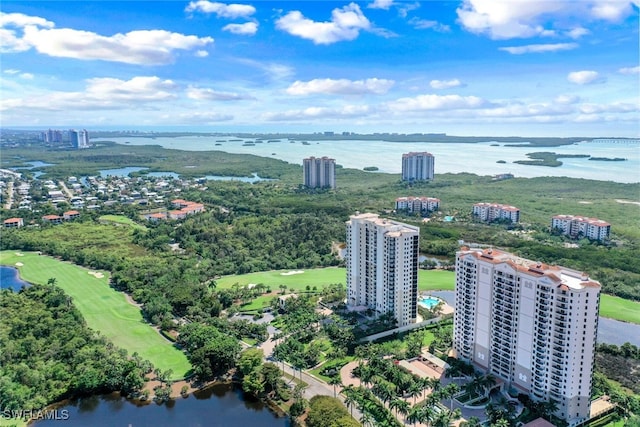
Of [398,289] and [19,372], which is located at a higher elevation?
[398,289]

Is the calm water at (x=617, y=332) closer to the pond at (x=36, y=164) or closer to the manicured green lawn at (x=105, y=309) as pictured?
the manicured green lawn at (x=105, y=309)

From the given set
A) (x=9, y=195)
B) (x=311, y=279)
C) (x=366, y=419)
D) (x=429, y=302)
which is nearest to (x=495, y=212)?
(x=429, y=302)

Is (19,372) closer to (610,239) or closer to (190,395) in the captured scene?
(190,395)

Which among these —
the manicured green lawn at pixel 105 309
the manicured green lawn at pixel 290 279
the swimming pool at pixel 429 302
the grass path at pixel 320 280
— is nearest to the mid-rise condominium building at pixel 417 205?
the grass path at pixel 320 280

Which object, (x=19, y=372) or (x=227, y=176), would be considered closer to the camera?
(x=19, y=372)

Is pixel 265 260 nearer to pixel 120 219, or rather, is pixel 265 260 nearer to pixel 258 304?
pixel 258 304

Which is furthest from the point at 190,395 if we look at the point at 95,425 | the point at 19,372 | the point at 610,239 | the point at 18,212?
the point at 18,212

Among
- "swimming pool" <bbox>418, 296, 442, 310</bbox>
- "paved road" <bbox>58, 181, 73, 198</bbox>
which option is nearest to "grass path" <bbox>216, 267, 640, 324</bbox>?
"swimming pool" <bbox>418, 296, 442, 310</bbox>
